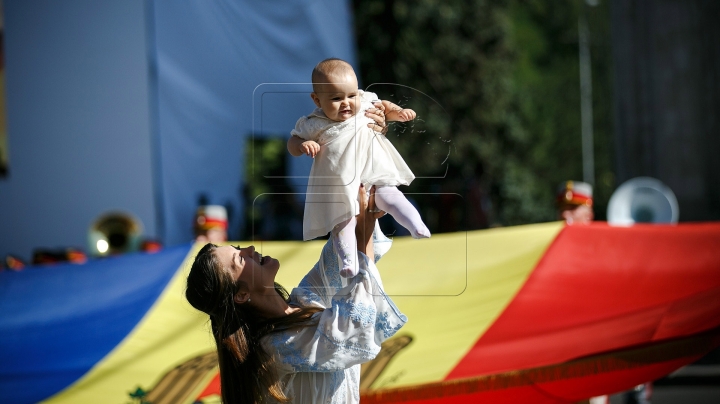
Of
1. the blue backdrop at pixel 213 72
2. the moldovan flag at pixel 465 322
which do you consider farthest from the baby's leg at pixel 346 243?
the blue backdrop at pixel 213 72

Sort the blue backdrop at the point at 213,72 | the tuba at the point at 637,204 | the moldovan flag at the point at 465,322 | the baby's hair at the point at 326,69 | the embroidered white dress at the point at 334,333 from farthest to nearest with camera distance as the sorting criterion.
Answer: the tuba at the point at 637,204
the blue backdrop at the point at 213,72
the moldovan flag at the point at 465,322
the embroidered white dress at the point at 334,333
the baby's hair at the point at 326,69

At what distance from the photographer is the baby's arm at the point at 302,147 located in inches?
67.9

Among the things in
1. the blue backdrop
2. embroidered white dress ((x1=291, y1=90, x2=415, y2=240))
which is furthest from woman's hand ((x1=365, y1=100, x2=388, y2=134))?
A: the blue backdrop

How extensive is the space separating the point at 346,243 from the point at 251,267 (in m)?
0.32

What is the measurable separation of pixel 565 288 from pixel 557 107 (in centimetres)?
2004

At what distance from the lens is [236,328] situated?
2012 mm

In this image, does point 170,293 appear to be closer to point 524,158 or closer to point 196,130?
point 196,130

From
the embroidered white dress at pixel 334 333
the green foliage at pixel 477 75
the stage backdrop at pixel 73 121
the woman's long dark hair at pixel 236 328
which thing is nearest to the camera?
the embroidered white dress at pixel 334 333

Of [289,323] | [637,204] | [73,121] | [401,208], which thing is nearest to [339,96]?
[401,208]

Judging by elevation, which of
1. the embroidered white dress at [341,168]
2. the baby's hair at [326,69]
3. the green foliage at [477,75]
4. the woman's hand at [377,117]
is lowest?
the embroidered white dress at [341,168]

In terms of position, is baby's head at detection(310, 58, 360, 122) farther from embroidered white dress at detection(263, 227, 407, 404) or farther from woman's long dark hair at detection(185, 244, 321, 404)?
woman's long dark hair at detection(185, 244, 321, 404)

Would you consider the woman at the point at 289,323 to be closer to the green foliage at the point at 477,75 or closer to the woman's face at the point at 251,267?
the woman's face at the point at 251,267

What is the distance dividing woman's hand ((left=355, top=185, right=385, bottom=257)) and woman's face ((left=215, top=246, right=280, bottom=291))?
0.25m

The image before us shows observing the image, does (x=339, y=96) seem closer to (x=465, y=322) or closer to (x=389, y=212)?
(x=389, y=212)
